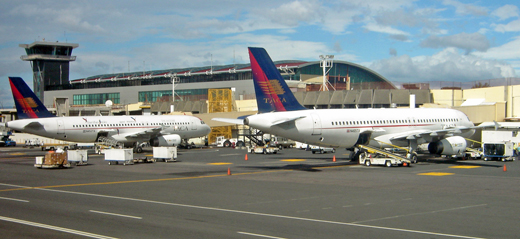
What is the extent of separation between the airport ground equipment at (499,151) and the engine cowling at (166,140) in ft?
112

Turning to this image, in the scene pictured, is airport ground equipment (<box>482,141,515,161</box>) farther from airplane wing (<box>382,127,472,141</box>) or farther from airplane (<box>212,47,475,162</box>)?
airplane wing (<box>382,127,472,141</box>)

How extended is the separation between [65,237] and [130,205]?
18.9 feet

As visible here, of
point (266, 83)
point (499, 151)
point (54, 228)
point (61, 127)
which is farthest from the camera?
point (61, 127)

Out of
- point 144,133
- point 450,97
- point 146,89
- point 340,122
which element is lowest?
point 144,133

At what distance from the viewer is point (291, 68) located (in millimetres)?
104375

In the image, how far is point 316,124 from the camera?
33406mm

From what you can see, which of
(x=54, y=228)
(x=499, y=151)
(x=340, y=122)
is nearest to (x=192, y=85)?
(x=340, y=122)

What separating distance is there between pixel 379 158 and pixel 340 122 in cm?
402

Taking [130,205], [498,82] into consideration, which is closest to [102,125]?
[130,205]

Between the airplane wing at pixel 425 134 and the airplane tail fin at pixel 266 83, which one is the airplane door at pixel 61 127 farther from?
the airplane wing at pixel 425 134

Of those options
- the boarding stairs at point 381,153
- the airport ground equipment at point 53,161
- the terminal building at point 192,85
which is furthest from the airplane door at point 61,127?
the terminal building at point 192,85

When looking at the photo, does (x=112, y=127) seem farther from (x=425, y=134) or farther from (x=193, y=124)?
(x=425, y=134)

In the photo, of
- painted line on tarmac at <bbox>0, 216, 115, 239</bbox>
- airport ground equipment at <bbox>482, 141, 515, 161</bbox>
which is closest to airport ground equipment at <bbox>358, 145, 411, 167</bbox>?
airport ground equipment at <bbox>482, 141, 515, 161</bbox>

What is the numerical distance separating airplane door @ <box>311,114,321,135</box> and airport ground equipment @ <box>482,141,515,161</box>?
15582 millimetres
